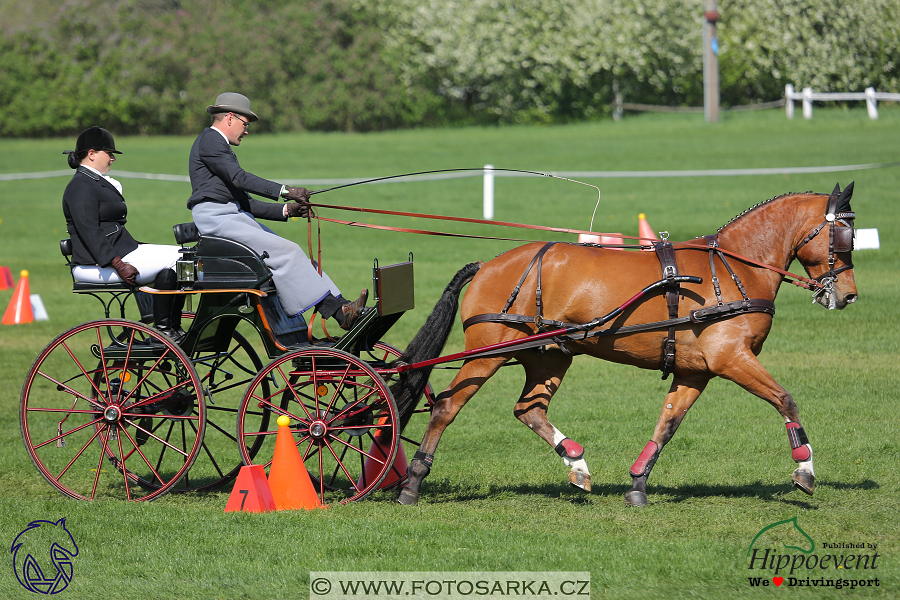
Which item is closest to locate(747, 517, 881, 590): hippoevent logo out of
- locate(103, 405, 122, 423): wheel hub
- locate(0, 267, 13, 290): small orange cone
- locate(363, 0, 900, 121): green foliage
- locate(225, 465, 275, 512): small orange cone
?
locate(225, 465, 275, 512): small orange cone

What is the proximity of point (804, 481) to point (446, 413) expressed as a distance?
7.14 ft

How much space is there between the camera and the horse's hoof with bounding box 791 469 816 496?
5610 millimetres

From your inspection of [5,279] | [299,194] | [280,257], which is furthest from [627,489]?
[5,279]

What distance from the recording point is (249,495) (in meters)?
6.04

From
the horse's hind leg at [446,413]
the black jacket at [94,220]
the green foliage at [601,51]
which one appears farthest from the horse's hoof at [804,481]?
the green foliage at [601,51]

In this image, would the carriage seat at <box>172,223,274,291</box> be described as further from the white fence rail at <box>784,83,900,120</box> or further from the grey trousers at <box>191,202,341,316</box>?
the white fence rail at <box>784,83,900,120</box>

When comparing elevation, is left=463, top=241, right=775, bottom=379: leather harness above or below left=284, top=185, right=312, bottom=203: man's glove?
below

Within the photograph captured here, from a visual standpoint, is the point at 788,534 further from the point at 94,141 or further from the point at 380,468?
the point at 94,141

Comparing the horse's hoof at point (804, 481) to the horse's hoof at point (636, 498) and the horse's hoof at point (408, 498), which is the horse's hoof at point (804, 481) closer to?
the horse's hoof at point (636, 498)

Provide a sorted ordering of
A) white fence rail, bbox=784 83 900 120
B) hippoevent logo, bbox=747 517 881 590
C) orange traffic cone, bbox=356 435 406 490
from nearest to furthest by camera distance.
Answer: hippoevent logo, bbox=747 517 881 590
orange traffic cone, bbox=356 435 406 490
white fence rail, bbox=784 83 900 120

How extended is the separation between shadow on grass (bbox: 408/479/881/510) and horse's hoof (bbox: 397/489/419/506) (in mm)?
160

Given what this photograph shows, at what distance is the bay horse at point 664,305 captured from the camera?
589 centimetres

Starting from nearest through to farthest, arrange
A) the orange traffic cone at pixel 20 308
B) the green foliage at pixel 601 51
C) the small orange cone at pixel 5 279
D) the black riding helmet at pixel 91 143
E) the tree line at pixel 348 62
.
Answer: the black riding helmet at pixel 91 143 < the orange traffic cone at pixel 20 308 < the small orange cone at pixel 5 279 < the green foliage at pixel 601 51 < the tree line at pixel 348 62

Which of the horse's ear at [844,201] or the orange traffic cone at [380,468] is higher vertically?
the horse's ear at [844,201]
